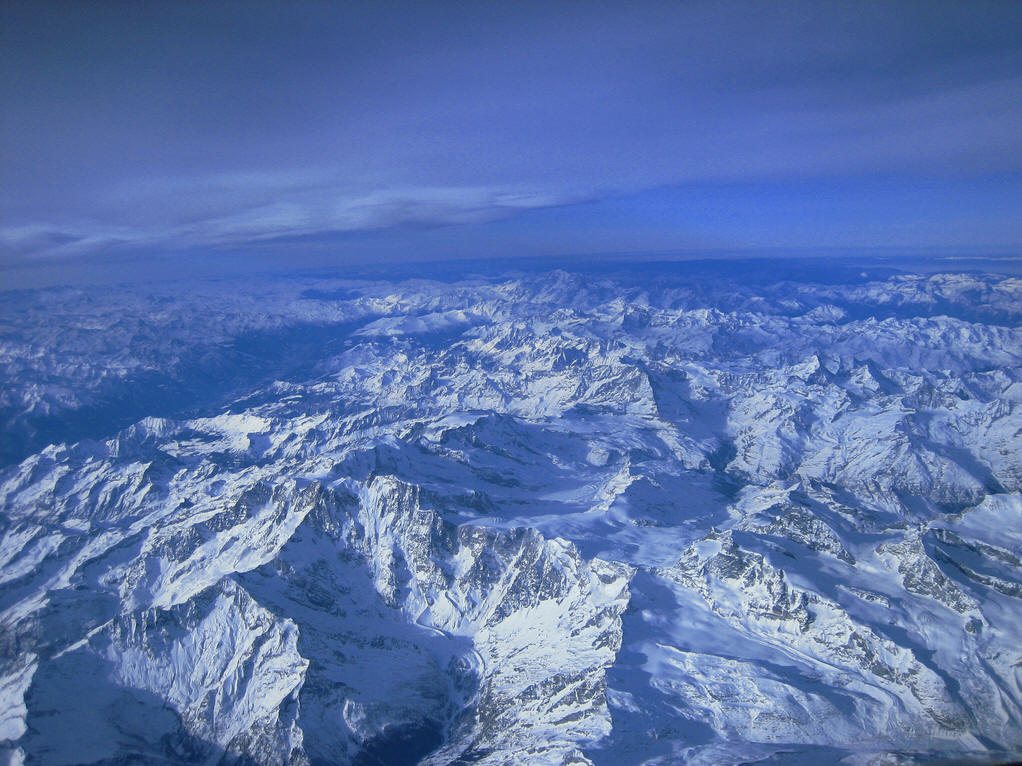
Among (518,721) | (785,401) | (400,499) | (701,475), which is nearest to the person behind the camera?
(518,721)

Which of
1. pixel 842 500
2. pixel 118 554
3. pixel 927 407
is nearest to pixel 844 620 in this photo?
pixel 842 500

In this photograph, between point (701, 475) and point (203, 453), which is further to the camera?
point (203, 453)

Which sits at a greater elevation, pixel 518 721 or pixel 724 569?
pixel 724 569

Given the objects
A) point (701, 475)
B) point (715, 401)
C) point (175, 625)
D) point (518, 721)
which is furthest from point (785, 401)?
point (175, 625)

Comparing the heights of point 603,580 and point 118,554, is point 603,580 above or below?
above

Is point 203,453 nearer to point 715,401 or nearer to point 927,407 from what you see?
point 715,401

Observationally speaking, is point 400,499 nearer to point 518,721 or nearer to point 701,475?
point 518,721

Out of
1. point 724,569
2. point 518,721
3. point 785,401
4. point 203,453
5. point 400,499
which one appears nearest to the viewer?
point 518,721

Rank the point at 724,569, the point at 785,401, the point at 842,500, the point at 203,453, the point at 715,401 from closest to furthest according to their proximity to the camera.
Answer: the point at 724,569 < the point at 842,500 < the point at 203,453 < the point at 785,401 < the point at 715,401

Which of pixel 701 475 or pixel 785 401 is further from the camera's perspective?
pixel 785 401
